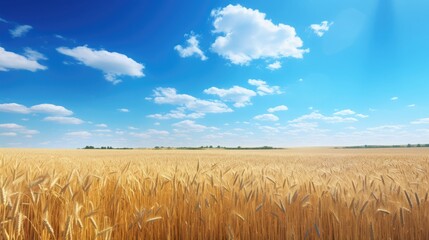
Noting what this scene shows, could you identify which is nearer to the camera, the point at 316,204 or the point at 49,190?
the point at 49,190

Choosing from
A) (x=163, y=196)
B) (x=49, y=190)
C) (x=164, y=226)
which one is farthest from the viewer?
(x=163, y=196)

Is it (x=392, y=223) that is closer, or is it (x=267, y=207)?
(x=392, y=223)

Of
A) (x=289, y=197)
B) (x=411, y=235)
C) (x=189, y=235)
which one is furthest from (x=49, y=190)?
(x=411, y=235)

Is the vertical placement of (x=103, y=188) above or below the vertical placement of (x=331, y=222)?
above

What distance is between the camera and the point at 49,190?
2863mm

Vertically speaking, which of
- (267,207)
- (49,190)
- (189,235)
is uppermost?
(49,190)

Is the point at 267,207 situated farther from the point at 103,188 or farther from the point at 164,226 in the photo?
the point at 103,188

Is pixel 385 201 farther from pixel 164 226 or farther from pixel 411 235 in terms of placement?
pixel 164 226

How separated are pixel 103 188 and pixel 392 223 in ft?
10.7

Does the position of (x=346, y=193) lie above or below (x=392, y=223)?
above

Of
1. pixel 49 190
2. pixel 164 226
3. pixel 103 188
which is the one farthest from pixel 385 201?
pixel 49 190

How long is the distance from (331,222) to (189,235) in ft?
4.90

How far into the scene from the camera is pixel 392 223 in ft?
10.1

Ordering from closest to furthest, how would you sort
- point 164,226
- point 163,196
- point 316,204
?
1. point 164,226
2. point 316,204
3. point 163,196
